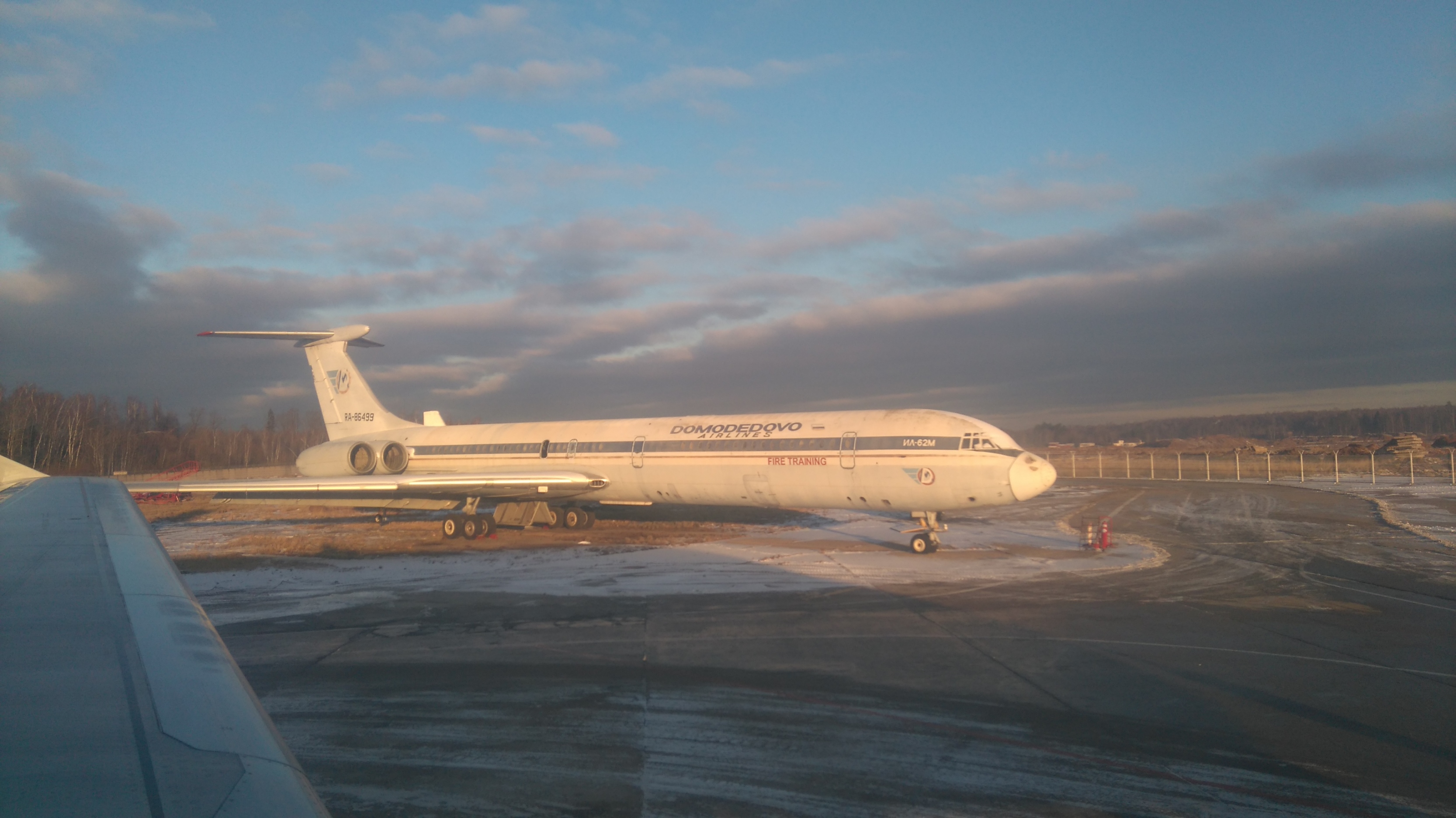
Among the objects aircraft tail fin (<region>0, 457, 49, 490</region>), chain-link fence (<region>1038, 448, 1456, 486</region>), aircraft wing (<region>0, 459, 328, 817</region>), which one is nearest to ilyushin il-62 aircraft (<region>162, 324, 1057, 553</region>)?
aircraft tail fin (<region>0, 457, 49, 490</region>)

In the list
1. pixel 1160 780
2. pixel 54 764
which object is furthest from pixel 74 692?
pixel 1160 780

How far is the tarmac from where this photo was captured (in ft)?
18.2

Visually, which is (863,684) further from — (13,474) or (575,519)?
(575,519)

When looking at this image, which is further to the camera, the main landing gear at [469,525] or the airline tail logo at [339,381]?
the airline tail logo at [339,381]

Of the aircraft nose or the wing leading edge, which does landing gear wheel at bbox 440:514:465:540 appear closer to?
the wing leading edge

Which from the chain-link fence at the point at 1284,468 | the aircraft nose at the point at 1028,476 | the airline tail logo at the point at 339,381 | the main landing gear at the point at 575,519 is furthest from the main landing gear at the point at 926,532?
the chain-link fence at the point at 1284,468

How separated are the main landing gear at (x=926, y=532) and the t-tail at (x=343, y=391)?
20.6 m

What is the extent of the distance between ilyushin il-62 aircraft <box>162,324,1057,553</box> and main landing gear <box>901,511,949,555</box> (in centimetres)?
4

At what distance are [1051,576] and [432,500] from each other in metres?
17.0

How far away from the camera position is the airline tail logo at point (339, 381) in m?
29.4

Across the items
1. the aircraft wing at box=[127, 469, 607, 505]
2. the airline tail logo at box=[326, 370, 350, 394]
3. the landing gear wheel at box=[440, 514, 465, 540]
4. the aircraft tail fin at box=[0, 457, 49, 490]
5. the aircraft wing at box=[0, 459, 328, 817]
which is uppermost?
the airline tail logo at box=[326, 370, 350, 394]

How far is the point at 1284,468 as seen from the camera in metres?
51.1

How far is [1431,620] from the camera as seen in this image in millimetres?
10727

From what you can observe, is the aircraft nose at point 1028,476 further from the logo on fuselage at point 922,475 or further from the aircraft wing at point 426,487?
the aircraft wing at point 426,487
